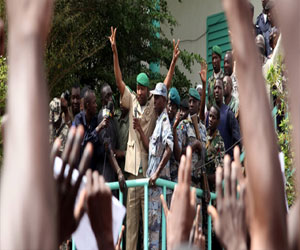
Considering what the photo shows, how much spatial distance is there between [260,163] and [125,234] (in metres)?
6.41

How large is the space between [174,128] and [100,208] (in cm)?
597

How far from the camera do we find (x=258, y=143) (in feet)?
4.36

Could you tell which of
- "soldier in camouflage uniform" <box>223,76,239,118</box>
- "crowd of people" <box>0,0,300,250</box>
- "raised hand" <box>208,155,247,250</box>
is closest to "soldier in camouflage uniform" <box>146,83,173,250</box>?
"soldier in camouflage uniform" <box>223,76,239,118</box>

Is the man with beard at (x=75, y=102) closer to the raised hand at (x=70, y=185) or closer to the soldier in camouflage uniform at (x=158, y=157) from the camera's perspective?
the soldier in camouflage uniform at (x=158, y=157)

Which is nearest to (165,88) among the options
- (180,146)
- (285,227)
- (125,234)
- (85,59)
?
(180,146)

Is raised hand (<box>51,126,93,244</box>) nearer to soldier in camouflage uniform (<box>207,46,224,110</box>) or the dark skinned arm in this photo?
the dark skinned arm

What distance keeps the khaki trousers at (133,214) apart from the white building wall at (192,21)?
19.2ft

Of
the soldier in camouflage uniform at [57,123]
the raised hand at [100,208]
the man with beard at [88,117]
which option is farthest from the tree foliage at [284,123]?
the raised hand at [100,208]

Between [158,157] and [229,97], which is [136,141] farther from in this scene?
[229,97]

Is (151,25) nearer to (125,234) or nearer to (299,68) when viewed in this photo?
(125,234)

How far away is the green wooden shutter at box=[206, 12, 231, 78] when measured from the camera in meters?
12.6

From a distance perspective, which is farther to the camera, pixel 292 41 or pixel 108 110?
pixel 108 110

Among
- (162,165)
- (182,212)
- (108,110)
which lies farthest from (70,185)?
(108,110)

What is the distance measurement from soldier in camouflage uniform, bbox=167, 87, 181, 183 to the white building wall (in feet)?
15.8
